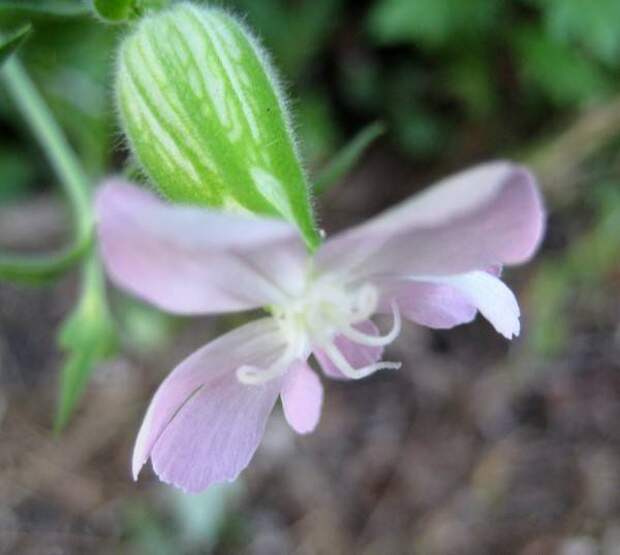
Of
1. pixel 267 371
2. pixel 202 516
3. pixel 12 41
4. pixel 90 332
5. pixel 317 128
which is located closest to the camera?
pixel 267 371

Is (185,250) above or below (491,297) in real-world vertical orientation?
above

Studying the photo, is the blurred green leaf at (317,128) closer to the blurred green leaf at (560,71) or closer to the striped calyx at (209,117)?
the blurred green leaf at (560,71)

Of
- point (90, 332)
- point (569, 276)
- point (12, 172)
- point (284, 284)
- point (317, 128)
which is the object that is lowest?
point (569, 276)

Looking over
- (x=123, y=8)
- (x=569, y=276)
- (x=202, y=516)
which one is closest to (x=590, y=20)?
(x=569, y=276)

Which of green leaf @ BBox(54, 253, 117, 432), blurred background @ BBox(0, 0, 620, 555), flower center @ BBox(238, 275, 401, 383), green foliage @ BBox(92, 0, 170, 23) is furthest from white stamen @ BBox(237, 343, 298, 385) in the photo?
blurred background @ BBox(0, 0, 620, 555)

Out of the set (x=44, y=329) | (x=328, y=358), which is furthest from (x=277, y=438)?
(x=328, y=358)

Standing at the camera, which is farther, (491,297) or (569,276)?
(569,276)

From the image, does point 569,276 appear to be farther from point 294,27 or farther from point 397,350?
point 294,27
